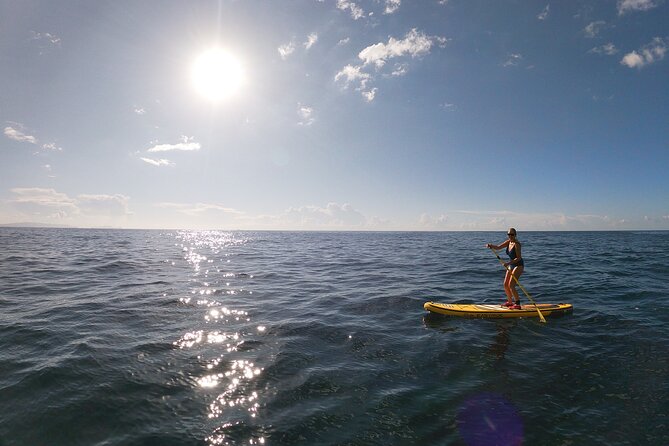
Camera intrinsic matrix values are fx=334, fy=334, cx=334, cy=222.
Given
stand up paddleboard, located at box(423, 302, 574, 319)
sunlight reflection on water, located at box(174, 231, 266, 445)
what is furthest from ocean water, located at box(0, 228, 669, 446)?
stand up paddleboard, located at box(423, 302, 574, 319)

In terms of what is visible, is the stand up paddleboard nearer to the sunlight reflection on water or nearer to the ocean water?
the ocean water

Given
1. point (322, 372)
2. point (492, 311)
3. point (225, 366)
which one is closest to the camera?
point (322, 372)

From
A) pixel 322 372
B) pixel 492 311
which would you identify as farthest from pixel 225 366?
pixel 492 311

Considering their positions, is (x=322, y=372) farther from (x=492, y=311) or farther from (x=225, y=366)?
(x=492, y=311)

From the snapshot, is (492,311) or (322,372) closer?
(322,372)

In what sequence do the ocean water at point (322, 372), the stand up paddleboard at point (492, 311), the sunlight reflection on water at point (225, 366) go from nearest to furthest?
the ocean water at point (322, 372) → the sunlight reflection on water at point (225, 366) → the stand up paddleboard at point (492, 311)

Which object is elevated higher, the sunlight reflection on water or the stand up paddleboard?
the stand up paddleboard

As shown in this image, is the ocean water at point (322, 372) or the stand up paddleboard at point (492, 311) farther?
the stand up paddleboard at point (492, 311)

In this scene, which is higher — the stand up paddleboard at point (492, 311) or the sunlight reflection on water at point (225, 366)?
the stand up paddleboard at point (492, 311)

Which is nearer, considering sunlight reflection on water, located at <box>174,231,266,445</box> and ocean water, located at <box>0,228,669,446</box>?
ocean water, located at <box>0,228,669,446</box>

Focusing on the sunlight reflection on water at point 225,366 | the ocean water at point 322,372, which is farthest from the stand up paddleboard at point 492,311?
the sunlight reflection on water at point 225,366

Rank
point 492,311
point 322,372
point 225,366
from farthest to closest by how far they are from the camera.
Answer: point 492,311 < point 225,366 < point 322,372

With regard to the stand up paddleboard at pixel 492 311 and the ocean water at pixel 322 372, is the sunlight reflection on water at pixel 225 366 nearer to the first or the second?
the ocean water at pixel 322 372

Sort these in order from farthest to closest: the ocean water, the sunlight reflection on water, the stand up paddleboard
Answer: the stand up paddleboard → the sunlight reflection on water → the ocean water
